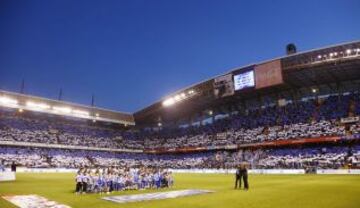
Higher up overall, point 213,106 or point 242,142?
point 213,106

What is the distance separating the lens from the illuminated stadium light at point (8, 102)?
7078 cm

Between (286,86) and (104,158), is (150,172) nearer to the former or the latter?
(286,86)

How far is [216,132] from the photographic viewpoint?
74.9 meters

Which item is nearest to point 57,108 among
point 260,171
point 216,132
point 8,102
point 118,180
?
point 8,102

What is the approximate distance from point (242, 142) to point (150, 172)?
129ft

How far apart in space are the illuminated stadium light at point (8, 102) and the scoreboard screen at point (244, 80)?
50.3m

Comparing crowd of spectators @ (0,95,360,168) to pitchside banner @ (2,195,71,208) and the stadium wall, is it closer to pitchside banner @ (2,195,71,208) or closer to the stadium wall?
the stadium wall

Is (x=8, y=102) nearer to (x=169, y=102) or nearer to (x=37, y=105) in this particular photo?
(x=37, y=105)

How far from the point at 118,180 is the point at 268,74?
39.8 metres

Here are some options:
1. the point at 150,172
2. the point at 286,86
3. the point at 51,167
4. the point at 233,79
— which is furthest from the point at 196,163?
the point at 150,172

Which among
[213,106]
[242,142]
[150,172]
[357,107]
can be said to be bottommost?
[150,172]

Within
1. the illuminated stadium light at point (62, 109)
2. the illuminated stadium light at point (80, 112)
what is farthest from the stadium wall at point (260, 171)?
the illuminated stadium light at point (80, 112)

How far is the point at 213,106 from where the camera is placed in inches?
3191

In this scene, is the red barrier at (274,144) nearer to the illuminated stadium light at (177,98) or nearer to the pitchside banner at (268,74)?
the pitchside banner at (268,74)
